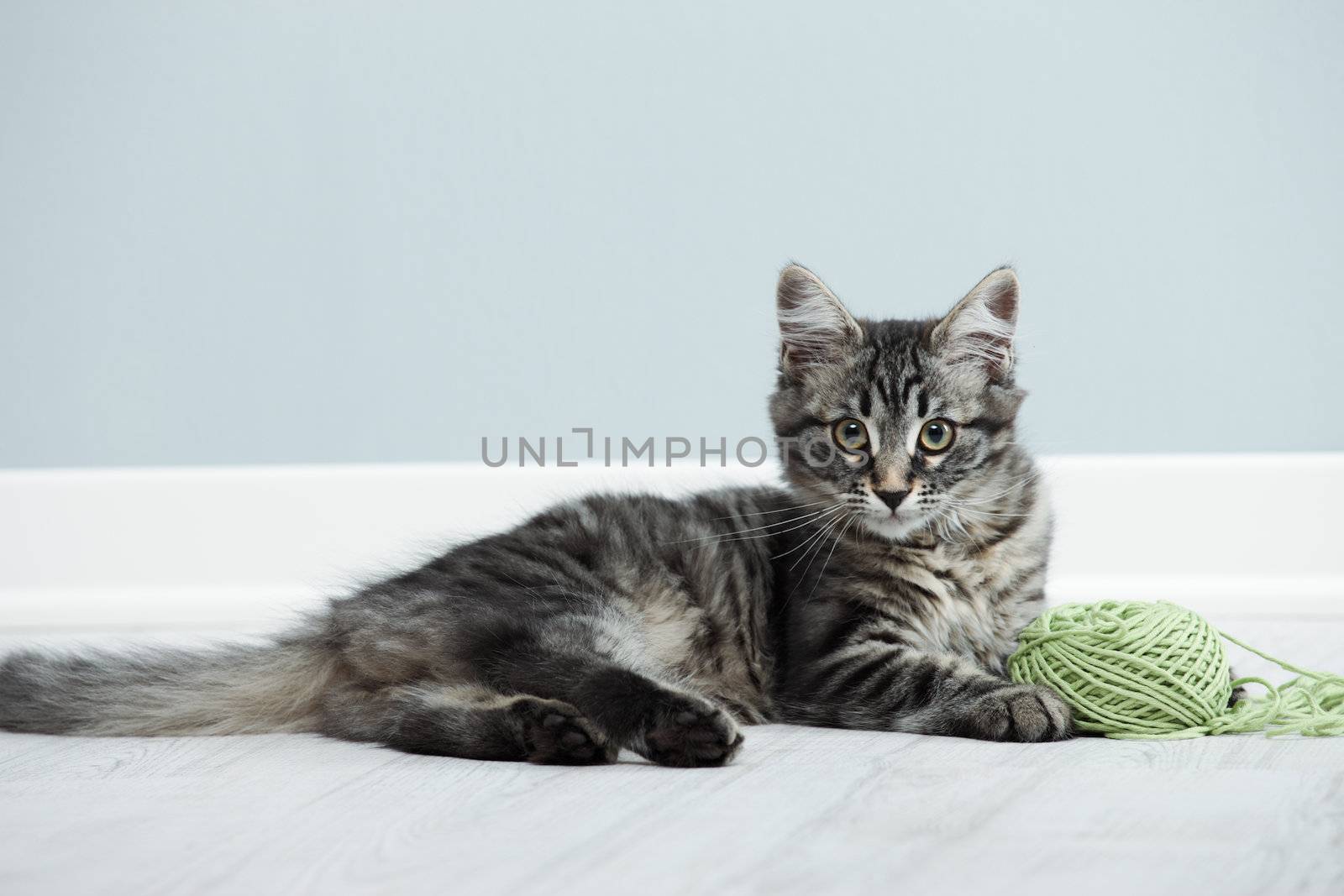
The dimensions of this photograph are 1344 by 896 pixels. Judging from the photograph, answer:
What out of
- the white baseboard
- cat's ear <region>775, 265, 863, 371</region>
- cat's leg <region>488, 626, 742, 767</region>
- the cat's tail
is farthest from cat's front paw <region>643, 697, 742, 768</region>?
the white baseboard

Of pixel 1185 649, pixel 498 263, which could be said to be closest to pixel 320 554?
pixel 498 263

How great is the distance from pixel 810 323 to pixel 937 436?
1.17 ft

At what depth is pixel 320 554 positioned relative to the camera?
13.4 ft

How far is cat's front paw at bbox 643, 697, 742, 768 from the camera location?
174cm

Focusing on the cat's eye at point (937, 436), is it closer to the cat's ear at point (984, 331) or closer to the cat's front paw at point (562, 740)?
the cat's ear at point (984, 331)

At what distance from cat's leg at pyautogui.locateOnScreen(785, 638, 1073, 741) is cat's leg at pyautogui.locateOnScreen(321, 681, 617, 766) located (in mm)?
505

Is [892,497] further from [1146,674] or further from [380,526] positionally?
[380,526]

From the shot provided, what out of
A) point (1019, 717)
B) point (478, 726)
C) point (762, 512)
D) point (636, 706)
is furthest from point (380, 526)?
point (1019, 717)

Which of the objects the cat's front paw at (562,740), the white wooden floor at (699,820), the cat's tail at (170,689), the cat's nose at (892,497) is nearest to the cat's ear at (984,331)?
the cat's nose at (892,497)

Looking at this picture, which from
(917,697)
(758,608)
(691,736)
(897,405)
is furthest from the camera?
(758,608)

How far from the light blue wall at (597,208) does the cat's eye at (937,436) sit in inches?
70.3

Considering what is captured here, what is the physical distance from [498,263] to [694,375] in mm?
743

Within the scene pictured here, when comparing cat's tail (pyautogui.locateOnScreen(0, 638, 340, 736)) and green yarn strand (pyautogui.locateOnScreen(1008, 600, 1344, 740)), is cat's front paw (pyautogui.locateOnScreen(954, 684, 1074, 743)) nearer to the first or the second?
green yarn strand (pyautogui.locateOnScreen(1008, 600, 1344, 740))

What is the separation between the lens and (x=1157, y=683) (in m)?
1.95
